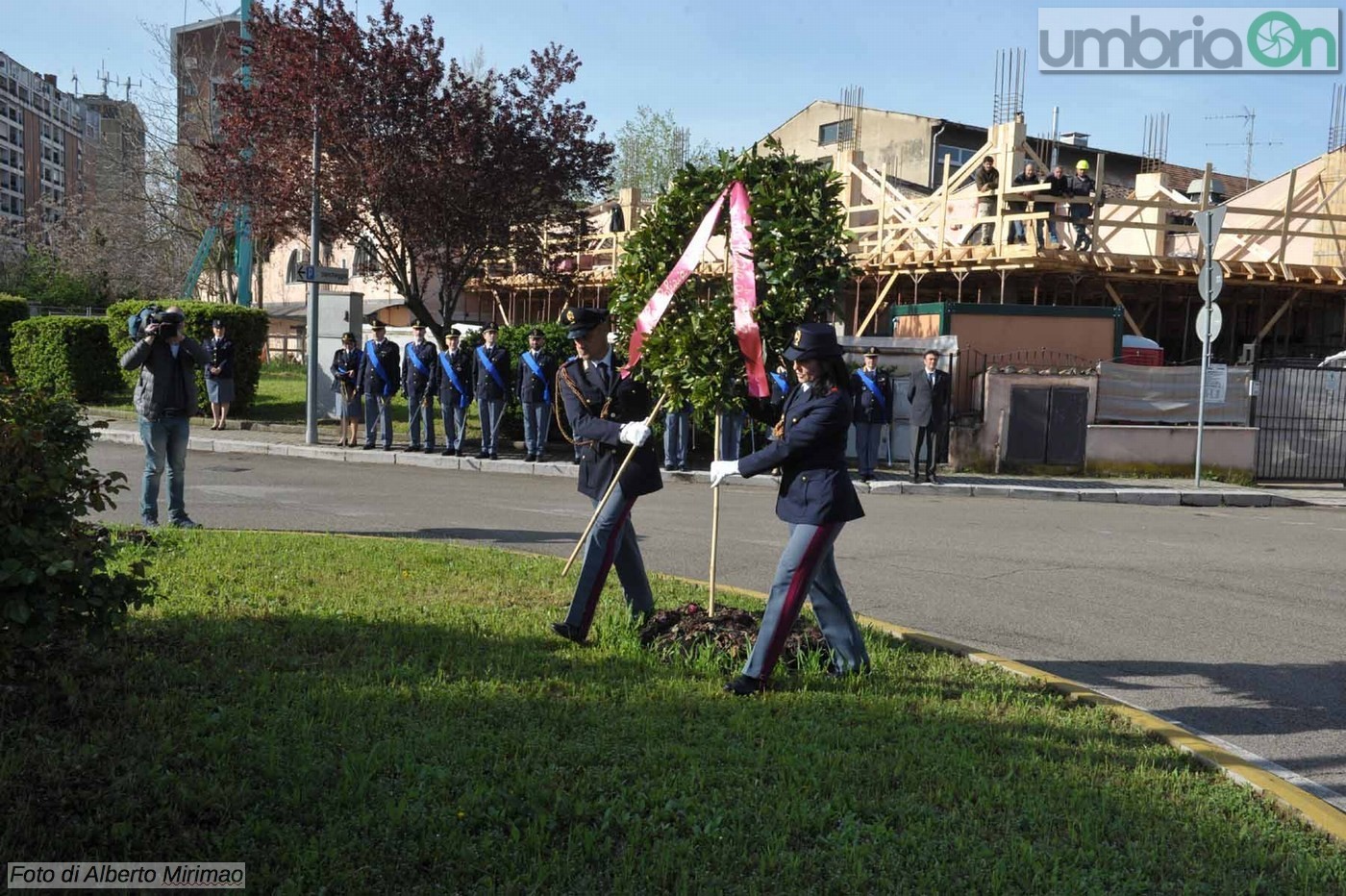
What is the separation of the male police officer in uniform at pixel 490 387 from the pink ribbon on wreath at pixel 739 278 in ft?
37.2

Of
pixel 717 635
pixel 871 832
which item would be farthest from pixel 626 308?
pixel 871 832

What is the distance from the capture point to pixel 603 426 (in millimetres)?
6156

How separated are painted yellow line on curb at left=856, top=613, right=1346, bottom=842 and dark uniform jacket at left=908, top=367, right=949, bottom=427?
9.70 meters

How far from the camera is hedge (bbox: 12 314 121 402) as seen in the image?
21547mm

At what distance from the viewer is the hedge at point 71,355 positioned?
70.7ft

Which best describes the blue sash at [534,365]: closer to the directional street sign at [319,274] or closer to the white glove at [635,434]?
the directional street sign at [319,274]

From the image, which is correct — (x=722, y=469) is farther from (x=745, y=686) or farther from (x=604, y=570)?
(x=745, y=686)

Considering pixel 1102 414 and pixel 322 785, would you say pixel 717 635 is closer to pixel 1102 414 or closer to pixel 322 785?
pixel 322 785

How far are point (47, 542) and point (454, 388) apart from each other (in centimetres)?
1377

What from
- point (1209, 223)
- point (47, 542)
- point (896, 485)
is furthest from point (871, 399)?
point (47, 542)

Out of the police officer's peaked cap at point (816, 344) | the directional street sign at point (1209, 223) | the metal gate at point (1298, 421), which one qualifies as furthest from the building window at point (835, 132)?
the police officer's peaked cap at point (816, 344)

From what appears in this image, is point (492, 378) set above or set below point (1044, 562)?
above

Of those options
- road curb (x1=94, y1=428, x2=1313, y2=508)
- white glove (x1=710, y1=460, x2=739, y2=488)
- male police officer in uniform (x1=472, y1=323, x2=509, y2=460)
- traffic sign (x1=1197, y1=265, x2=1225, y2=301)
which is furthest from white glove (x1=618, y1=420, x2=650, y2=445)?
traffic sign (x1=1197, y1=265, x2=1225, y2=301)

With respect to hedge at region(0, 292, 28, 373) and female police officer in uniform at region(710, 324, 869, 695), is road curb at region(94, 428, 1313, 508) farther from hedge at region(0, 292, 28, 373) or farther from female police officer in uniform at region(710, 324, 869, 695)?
female police officer in uniform at region(710, 324, 869, 695)
